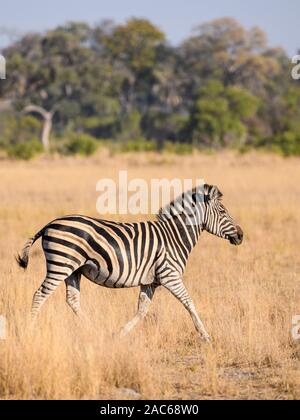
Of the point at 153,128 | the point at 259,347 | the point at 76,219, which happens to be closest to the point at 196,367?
the point at 259,347

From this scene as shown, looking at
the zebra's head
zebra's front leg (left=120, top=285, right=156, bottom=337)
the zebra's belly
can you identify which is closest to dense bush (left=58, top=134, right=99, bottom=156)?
the zebra's head

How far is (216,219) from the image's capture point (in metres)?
Result: 6.94

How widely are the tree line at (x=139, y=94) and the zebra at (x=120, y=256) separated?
27.0m

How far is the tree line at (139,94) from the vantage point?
42438 millimetres

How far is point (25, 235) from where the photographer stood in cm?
1259

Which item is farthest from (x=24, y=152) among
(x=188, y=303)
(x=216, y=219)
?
(x=188, y=303)

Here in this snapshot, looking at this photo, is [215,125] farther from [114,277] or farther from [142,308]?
[114,277]

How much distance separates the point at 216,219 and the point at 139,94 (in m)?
50.7

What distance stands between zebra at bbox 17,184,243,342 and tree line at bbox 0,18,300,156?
27.0 metres

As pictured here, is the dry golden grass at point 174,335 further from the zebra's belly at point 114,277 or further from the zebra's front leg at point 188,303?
the zebra's belly at point 114,277

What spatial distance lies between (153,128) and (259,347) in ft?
146

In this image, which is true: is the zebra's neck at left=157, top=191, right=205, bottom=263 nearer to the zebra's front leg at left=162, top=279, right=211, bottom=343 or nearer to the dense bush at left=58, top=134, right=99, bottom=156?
the zebra's front leg at left=162, top=279, right=211, bottom=343

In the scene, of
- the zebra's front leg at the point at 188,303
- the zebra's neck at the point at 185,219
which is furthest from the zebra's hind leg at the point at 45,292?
the zebra's neck at the point at 185,219

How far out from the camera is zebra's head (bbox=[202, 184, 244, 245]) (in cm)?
688
